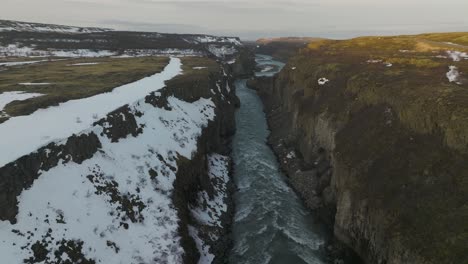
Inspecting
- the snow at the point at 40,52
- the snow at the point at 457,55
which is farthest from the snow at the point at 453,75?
the snow at the point at 40,52

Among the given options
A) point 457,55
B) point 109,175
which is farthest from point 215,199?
point 457,55

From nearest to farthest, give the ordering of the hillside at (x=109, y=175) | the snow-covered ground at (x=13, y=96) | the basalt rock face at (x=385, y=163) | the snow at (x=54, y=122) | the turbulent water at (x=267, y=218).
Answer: the basalt rock face at (x=385, y=163)
the hillside at (x=109, y=175)
the snow at (x=54, y=122)
the turbulent water at (x=267, y=218)
the snow-covered ground at (x=13, y=96)

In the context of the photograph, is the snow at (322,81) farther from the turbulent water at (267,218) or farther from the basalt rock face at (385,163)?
the turbulent water at (267,218)

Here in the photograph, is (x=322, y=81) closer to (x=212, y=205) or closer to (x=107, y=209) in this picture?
(x=212, y=205)

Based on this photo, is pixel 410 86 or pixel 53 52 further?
pixel 53 52

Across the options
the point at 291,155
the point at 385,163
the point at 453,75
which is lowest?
the point at 291,155

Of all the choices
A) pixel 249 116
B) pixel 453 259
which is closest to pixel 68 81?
pixel 249 116
